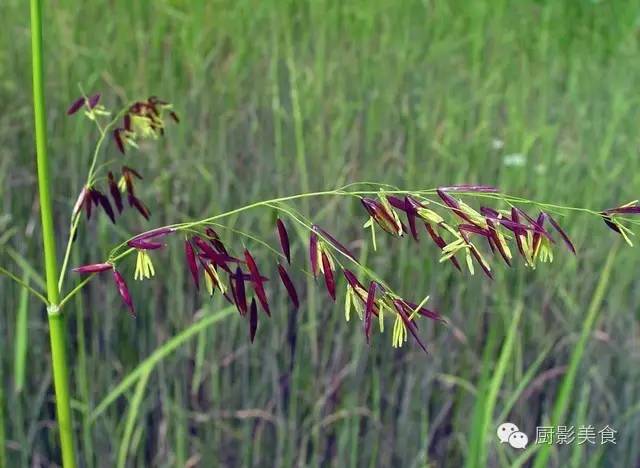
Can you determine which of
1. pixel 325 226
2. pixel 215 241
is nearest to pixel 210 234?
pixel 215 241

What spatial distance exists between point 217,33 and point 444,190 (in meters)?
1.20

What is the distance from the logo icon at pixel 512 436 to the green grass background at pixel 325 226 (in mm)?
17

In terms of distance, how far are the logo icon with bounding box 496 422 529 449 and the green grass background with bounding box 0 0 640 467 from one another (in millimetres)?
17

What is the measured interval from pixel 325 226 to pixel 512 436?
15.8 inches

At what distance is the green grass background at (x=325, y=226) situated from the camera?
1.14 m

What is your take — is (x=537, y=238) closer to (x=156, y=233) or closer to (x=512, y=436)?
(x=156, y=233)

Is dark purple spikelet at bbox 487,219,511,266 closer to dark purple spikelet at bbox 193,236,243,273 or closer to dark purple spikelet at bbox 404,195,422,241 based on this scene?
dark purple spikelet at bbox 404,195,422,241

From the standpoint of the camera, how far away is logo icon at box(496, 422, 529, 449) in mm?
1122

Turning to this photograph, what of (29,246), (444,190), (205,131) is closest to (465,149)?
(205,131)

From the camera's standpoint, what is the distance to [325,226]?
1.23 m

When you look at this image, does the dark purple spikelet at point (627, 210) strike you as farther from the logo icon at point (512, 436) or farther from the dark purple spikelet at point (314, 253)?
the logo icon at point (512, 436)

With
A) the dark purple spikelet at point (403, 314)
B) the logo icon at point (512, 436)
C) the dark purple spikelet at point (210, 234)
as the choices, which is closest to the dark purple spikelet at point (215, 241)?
the dark purple spikelet at point (210, 234)

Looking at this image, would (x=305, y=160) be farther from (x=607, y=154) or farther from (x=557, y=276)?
(x=607, y=154)

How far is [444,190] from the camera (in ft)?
1.52
